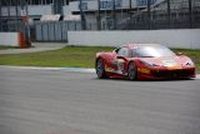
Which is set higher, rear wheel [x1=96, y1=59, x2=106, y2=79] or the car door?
the car door

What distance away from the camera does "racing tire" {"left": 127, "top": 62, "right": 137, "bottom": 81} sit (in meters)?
21.2

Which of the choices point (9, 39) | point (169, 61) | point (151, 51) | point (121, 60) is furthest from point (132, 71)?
point (9, 39)

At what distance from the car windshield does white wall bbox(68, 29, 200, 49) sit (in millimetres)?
15356

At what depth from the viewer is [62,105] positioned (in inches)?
553

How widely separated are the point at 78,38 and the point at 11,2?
21065 mm

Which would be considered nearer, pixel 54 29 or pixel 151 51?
pixel 151 51

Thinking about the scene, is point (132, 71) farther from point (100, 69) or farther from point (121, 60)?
point (100, 69)

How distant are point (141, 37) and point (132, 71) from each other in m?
21.8

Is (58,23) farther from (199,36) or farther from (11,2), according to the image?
(199,36)

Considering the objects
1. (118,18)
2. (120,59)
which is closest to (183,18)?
(118,18)

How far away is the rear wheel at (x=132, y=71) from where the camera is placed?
69.6 ft

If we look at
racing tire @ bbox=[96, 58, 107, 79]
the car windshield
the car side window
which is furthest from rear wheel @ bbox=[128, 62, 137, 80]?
racing tire @ bbox=[96, 58, 107, 79]

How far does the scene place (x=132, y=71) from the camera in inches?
843

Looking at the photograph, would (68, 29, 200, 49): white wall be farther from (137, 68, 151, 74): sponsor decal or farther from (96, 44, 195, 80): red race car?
(137, 68, 151, 74): sponsor decal
